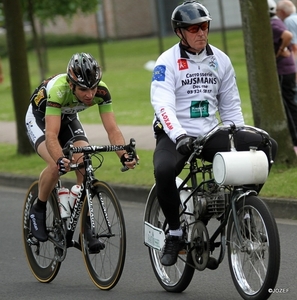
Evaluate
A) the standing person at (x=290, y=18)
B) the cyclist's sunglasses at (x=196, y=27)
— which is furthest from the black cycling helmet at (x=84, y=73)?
the standing person at (x=290, y=18)

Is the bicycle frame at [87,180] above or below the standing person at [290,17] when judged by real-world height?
above

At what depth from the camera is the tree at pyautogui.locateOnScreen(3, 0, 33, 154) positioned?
1550cm

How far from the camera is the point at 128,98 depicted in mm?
25109

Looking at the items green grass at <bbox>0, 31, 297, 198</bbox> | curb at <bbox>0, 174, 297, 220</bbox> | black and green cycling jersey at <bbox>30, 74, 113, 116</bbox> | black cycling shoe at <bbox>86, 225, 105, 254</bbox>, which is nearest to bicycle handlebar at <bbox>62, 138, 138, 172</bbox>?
black and green cycling jersey at <bbox>30, 74, 113, 116</bbox>

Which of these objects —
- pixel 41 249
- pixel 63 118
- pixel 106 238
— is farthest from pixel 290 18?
pixel 106 238

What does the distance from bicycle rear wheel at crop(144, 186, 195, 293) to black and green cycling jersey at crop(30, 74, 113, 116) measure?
2.91 feet

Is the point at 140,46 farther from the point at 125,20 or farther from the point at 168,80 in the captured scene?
the point at 168,80

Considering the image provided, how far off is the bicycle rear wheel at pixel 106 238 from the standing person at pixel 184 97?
15.7 inches

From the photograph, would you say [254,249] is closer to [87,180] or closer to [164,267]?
[164,267]

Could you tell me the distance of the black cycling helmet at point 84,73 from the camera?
23.5 ft

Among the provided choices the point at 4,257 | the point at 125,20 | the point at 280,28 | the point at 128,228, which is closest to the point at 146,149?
the point at 280,28

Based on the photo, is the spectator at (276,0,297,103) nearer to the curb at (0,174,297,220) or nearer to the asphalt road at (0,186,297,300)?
the curb at (0,174,297,220)

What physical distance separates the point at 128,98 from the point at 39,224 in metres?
17.3

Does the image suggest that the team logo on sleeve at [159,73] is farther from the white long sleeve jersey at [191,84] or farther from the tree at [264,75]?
the tree at [264,75]
